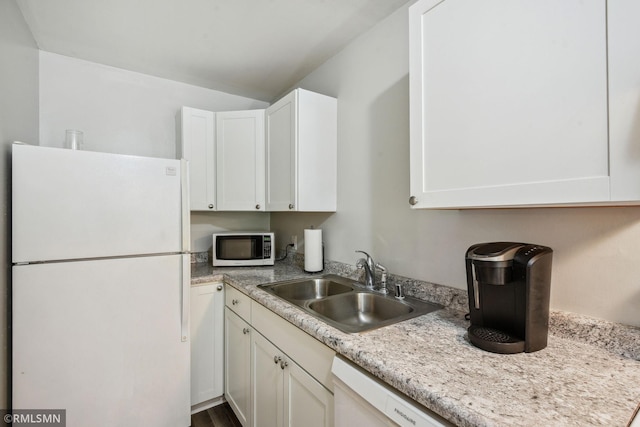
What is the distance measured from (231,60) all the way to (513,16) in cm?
183

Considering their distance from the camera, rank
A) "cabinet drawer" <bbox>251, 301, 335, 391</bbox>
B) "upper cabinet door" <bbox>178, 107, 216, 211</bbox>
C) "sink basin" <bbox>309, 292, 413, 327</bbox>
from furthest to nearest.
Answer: "upper cabinet door" <bbox>178, 107, 216, 211</bbox> < "sink basin" <bbox>309, 292, 413, 327</bbox> < "cabinet drawer" <bbox>251, 301, 335, 391</bbox>

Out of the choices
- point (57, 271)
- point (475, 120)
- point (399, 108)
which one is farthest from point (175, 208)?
point (475, 120)

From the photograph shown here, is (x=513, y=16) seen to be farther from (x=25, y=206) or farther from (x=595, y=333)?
(x=25, y=206)

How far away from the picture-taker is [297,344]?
1211 mm

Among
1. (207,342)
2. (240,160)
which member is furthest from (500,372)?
(240,160)

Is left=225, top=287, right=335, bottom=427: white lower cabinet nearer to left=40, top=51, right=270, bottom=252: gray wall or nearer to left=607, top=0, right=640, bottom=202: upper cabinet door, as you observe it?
left=607, top=0, right=640, bottom=202: upper cabinet door

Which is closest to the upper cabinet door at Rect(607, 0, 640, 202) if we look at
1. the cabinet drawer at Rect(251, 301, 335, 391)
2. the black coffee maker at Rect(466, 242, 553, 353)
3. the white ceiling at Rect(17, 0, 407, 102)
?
the black coffee maker at Rect(466, 242, 553, 353)

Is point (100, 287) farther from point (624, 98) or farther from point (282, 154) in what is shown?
point (624, 98)

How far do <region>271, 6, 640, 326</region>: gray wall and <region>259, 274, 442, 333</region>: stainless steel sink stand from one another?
0.18 meters

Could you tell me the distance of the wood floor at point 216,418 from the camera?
183 cm

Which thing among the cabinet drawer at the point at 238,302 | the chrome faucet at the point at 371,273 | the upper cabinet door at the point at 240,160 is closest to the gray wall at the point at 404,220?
the chrome faucet at the point at 371,273

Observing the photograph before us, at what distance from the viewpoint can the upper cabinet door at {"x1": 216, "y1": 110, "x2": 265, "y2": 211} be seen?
2.30 metres

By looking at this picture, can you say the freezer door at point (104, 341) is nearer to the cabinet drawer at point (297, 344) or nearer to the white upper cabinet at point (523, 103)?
the cabinet drawer at point (297, 344)

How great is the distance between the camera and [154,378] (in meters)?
1.59
